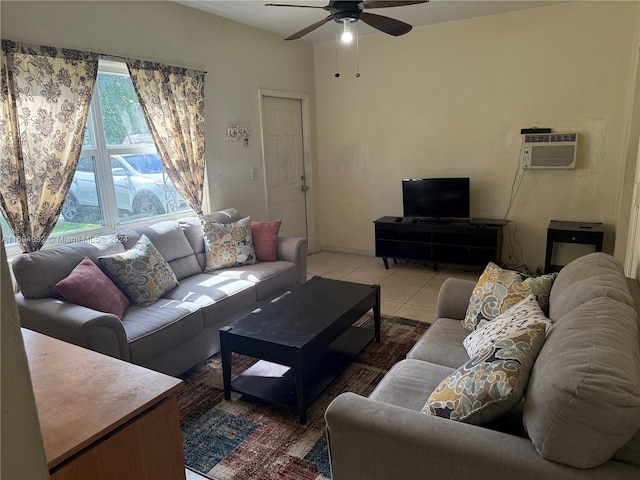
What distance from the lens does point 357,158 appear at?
5594mm

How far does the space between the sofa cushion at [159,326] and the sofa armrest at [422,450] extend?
1.47 m

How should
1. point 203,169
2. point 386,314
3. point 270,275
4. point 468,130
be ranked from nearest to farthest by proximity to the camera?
point 270,275 → point 386,314 → point 203,169 → point 468,130

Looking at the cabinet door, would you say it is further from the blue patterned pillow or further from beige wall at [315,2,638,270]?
beige wall at [315,2,638,270]

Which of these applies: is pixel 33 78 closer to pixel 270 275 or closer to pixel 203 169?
pixel 203 169

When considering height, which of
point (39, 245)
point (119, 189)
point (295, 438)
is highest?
point (119, 189)

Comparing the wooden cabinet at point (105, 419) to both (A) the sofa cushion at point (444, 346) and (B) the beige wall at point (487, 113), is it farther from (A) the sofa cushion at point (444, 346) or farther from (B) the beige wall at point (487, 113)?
(B) the beige wall at point (487, 113)

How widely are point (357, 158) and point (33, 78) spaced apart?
3650 mm

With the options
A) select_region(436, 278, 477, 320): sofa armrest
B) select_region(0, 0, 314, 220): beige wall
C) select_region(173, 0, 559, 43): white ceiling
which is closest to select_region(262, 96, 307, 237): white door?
select_region(0, 0, 314, 220): beige wall

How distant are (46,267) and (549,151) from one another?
14.9 feet

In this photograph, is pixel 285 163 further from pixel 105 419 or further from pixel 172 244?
pixel 105 419

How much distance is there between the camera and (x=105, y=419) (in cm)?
118

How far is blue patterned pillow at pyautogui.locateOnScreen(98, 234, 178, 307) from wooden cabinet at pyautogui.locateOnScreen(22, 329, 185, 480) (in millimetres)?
1381

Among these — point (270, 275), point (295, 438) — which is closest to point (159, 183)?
point (270, 275)

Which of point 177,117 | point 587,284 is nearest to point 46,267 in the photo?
point 177,117
